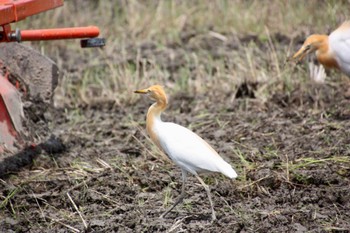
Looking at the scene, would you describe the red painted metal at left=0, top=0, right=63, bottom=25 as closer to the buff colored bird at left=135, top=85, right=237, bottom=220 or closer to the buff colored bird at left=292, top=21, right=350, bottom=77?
the buff colored bird at left=135, top=85, right=237, bottom=220

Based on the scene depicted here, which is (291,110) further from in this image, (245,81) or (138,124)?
(138,124)

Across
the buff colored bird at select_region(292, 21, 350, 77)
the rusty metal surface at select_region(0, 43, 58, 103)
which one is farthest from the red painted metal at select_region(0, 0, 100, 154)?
the buff colored bird at select_region(292, 21, 350, 77)

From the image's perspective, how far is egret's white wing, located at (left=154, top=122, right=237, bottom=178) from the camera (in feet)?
13.8

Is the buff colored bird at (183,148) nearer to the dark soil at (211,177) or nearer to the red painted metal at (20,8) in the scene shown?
the dark soil at (211,177)

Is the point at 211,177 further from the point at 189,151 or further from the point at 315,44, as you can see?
the point at 315,44

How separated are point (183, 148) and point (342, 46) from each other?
276cm

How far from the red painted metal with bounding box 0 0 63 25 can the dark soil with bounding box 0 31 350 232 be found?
1016 millimetres

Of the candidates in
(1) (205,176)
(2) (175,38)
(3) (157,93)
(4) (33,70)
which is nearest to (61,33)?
(3) (157,93)

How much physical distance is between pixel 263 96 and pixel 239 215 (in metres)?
2.55

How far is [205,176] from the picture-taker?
501 centimetres

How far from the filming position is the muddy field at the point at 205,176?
14.5 ft

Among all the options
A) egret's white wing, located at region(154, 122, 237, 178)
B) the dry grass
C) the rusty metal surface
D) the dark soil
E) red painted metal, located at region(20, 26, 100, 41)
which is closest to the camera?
egret's white wing, located at region(154, 122, 237, 178)

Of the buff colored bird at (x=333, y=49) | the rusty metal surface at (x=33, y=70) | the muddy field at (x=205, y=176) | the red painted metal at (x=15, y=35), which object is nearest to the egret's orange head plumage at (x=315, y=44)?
the buff colored bird at (x=333, y=49)

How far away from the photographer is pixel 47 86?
5.84m
